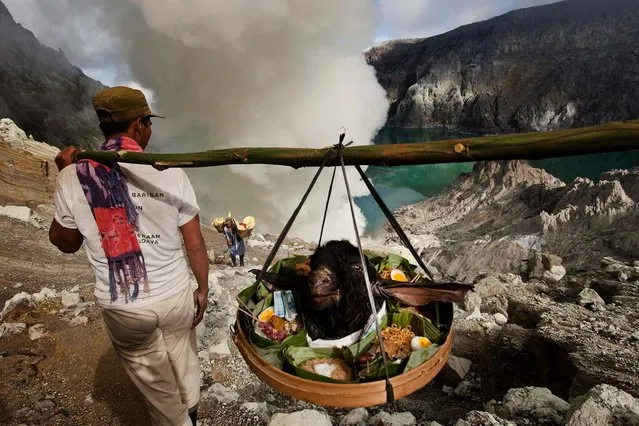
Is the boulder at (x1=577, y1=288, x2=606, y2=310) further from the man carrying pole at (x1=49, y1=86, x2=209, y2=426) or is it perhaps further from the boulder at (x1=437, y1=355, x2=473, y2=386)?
the man carrying pole at (x1=49, y1=86, x2=209, y2=426)

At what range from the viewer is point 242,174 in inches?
815

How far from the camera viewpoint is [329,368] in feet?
6.19

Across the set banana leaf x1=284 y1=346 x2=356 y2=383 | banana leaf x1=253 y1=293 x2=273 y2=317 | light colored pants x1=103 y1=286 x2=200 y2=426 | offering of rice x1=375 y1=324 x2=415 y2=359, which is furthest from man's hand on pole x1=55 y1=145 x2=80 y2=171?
offering of rice x1=375 y1=324 x2=415 y2=359

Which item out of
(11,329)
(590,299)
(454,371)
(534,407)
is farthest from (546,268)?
(11,329)

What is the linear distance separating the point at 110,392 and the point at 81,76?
20771 millimetres

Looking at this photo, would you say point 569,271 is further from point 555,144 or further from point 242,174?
point 242,174

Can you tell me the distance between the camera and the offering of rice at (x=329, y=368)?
6.06 feet

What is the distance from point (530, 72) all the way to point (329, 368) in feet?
174

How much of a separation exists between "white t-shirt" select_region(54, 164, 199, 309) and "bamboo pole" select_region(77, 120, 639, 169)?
19 centimetres

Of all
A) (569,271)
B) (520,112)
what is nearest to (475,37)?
(520,112)

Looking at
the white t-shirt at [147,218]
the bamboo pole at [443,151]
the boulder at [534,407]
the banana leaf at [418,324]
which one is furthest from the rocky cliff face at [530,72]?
the white t-shirt at [147,218]

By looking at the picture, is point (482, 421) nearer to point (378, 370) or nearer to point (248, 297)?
point (378, 370)

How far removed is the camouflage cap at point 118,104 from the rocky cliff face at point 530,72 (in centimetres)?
4442

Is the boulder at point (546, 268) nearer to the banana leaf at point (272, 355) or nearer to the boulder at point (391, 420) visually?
the boulder at point (391, 420)
